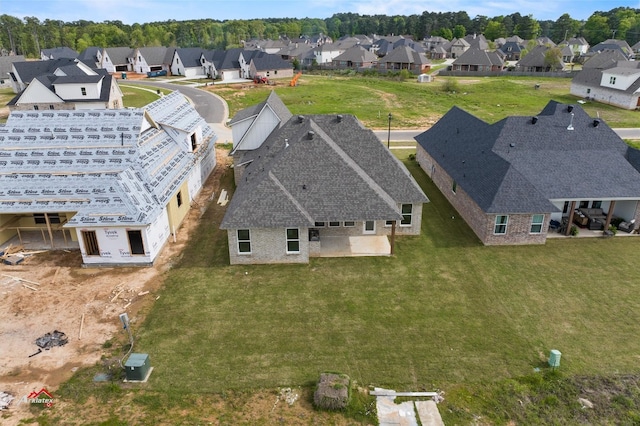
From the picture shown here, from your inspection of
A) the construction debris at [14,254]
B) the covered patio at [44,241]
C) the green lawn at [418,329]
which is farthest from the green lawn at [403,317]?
the construction debris at [14,254]

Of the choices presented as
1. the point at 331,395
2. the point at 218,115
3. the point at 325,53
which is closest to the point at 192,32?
the point at 325,53

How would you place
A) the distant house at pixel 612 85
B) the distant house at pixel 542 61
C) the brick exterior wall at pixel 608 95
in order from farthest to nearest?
the distant house at pixel 542 61 < the distant house at pixel 612 85 < the brick exterior wall at pixel 608 95

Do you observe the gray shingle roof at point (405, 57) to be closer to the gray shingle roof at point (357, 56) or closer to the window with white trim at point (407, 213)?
the gray shingle roof at point (357, 56)

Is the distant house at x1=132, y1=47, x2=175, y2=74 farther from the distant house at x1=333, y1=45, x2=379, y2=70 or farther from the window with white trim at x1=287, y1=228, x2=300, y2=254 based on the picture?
the window with white trim at x1=287, y1=228, x2=300, y2=254

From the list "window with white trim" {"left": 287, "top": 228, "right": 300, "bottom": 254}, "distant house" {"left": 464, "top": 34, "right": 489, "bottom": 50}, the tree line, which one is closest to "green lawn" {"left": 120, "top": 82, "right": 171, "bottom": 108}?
"window with white trim" {"left": 287, "top": 228, "right": 300, "bottom": 254}

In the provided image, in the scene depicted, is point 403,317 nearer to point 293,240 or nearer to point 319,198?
point 293,240

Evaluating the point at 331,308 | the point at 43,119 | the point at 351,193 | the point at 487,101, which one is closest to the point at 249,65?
the point at 487,101

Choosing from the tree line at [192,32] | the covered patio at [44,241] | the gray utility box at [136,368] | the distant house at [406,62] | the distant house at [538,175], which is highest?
the tree line at [192,32]
